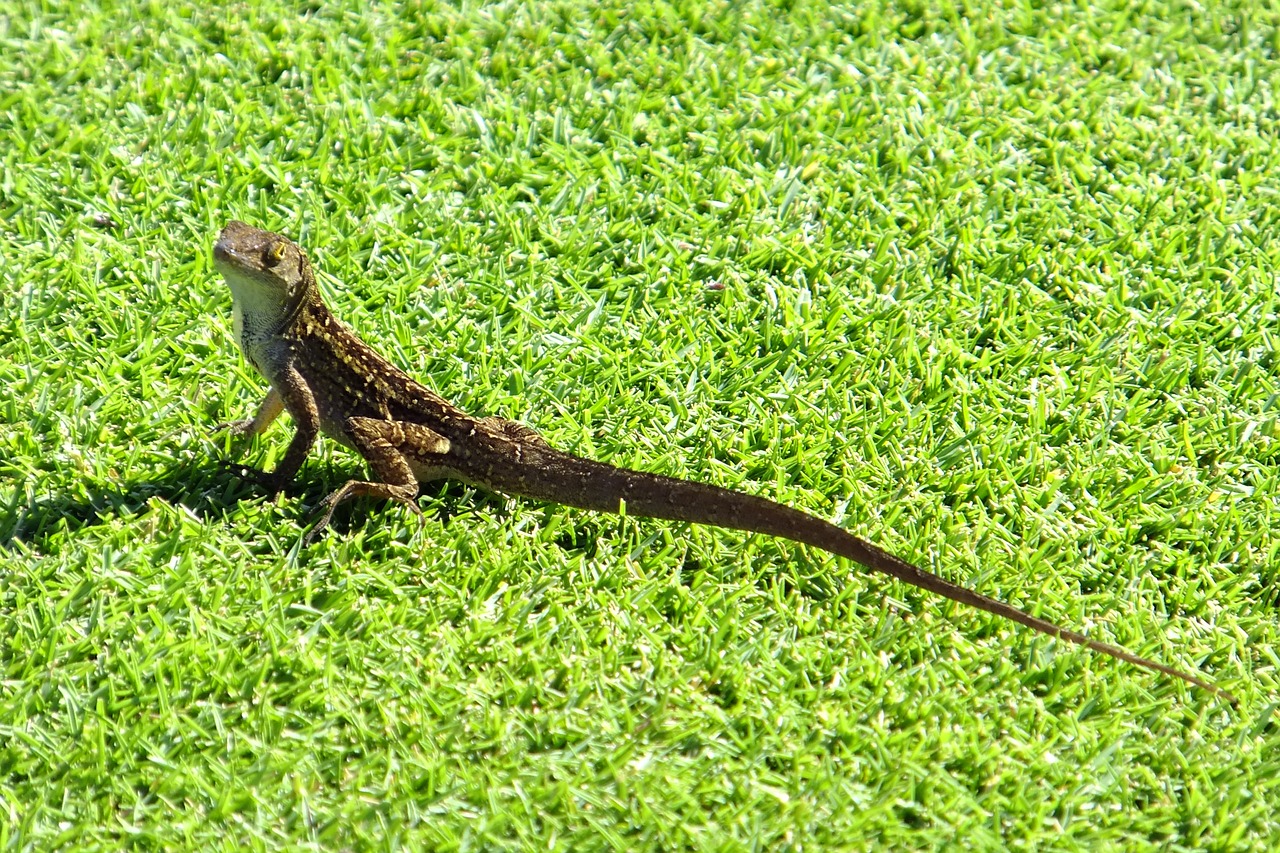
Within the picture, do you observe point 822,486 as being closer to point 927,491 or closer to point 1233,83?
point 927,491

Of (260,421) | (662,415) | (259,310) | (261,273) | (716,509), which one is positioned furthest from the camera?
(662,415)

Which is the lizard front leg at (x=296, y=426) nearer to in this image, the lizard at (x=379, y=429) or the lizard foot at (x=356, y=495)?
the lizard at (x=379, y=429)

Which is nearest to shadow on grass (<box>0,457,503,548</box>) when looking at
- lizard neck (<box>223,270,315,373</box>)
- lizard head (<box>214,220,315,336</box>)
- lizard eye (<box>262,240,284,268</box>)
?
lizard neck (<box>223,270,315,373</box>)

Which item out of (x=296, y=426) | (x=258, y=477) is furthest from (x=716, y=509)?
(x=258, y=477)

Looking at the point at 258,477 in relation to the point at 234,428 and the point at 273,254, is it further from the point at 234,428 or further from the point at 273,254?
the point at 273,254

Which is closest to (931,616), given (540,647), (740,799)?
(740,799)

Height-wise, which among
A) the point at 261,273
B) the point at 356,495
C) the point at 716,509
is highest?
the point at 261,273
